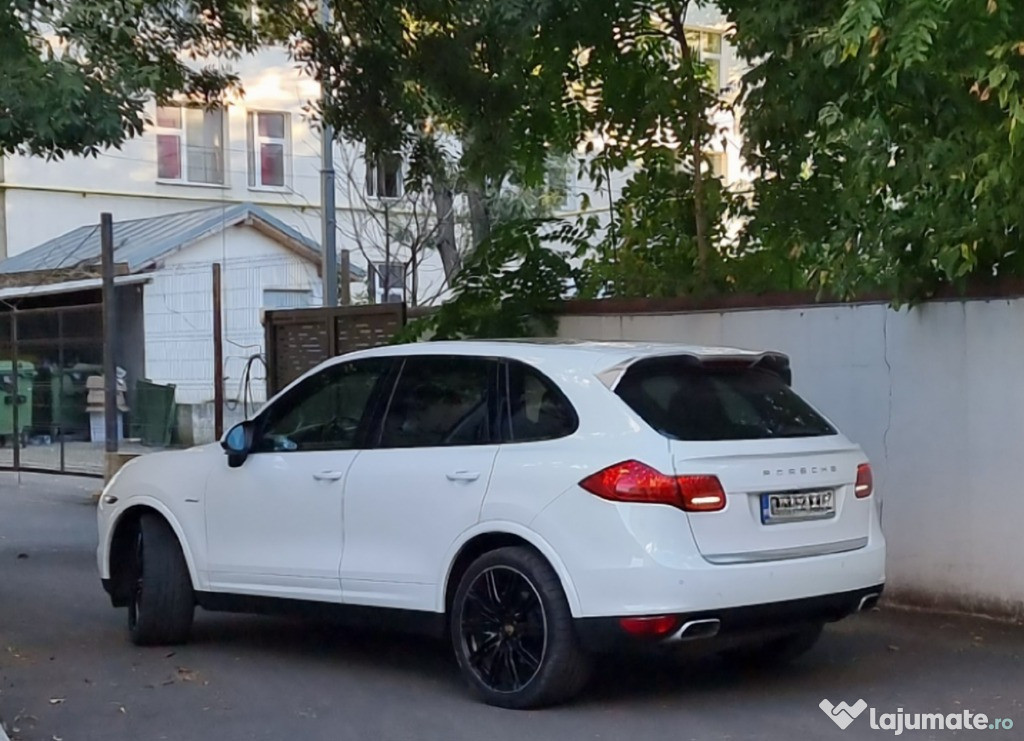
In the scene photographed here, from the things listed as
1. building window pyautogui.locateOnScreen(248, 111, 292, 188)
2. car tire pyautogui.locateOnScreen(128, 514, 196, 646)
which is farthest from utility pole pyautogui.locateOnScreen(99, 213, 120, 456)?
building window pyautogui.locateOnScreen(248, 111, 292, 188)

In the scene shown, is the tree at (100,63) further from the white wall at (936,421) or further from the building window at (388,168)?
the white wall at (936,421)

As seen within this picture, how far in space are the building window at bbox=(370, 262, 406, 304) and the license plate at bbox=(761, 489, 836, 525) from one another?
11.9 m

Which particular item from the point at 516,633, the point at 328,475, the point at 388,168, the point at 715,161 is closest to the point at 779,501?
the point at 516,633

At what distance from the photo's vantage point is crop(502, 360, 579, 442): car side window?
6543 mm

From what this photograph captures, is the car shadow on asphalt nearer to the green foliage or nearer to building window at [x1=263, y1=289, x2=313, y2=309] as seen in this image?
the green foliage

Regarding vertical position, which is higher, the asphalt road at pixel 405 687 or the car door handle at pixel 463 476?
the car door handle at pixel 463 476

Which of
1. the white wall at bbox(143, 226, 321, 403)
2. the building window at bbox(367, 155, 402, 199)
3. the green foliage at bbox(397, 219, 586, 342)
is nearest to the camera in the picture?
the green foliage at bbox(397, 219, 586, 342)

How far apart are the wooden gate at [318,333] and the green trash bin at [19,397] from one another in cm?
708

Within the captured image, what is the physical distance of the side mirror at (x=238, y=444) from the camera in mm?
7734

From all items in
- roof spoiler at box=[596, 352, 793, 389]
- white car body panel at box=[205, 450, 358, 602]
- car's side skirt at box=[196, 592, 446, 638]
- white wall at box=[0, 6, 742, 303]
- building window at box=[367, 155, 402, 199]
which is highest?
white wall at box=[0, 6, 742, 303]

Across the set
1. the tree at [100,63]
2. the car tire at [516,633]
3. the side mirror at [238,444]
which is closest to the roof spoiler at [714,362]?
the car tire at [516,633]

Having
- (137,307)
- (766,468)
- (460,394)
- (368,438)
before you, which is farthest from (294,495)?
(137,307)

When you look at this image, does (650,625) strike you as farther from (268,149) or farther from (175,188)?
(268,149)

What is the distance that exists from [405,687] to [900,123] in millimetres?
3964
